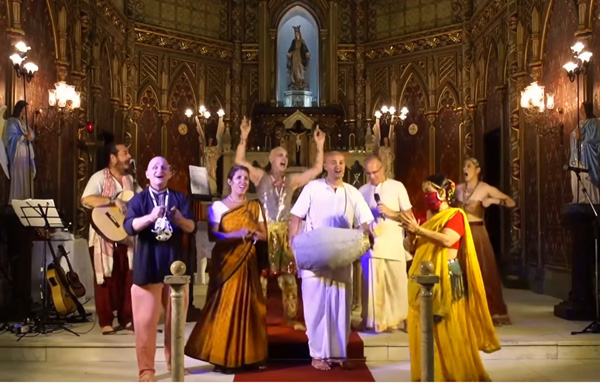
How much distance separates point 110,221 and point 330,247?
266cm

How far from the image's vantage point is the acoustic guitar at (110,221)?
7.07m

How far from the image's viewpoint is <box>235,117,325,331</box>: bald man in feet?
22.4

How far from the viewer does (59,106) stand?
9977 millimetres

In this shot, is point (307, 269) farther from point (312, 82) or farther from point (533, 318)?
point (312, 82)

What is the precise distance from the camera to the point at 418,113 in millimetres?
16500

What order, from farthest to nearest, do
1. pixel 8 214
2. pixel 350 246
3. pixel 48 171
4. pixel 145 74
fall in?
pixel 145 74 → pixel 48 171 → pixel 8 214 → pixel 350 246

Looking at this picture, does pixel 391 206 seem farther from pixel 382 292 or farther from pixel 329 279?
pixel 329 279

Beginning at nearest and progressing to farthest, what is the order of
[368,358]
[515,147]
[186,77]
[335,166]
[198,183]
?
[335,166] → [368,358] → [198,183] → [515,147] → [186,77]

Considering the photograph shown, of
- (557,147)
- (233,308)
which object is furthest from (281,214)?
(557,147)

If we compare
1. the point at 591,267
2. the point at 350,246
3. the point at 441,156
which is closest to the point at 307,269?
the point at 350,246

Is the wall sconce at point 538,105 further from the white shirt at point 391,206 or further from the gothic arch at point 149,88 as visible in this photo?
the gothic arch at point 149,88

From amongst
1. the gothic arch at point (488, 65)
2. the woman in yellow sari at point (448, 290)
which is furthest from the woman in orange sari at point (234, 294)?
the gothic arch at point (488, 65)

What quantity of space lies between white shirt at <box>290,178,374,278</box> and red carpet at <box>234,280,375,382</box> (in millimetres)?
789

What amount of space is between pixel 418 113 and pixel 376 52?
6.37 feet
